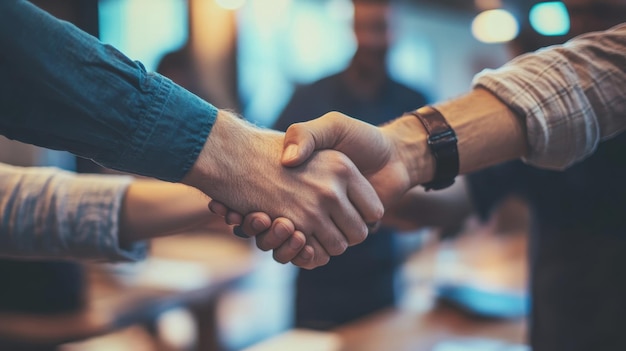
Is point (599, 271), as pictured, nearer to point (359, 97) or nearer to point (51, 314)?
point (359, 97)

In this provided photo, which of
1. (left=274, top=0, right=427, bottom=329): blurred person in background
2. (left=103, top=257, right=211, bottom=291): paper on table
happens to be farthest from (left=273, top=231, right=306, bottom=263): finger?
(left=103, top=257, right=211, bottom=291): paper on table

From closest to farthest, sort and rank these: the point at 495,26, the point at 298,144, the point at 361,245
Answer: the point at 298,144
the point at 495,26
the point at 361,245

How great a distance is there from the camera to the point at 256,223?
877 mm

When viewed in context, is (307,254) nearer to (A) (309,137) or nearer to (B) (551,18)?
(A) (309,137)

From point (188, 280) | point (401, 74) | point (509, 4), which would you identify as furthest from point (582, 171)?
point (188, 280)

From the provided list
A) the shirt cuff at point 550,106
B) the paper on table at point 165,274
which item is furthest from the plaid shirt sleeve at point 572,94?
the paper on table at point 165,274

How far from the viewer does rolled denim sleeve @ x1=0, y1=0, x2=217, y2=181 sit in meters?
0.69

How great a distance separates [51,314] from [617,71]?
1.45m

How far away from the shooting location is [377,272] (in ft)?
5.70

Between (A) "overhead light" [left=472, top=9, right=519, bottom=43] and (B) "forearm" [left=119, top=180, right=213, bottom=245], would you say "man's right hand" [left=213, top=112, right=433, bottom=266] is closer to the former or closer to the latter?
(B) "forearm" [left=119, top=180, right=213, bottom=245]

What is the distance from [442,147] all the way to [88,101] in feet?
1.63

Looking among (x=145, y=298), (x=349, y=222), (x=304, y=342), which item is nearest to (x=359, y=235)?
Result: (x=349, y=222)

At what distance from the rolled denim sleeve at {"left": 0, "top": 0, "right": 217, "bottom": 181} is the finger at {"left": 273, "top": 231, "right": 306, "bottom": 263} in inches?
6.9

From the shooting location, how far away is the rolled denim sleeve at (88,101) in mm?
692
